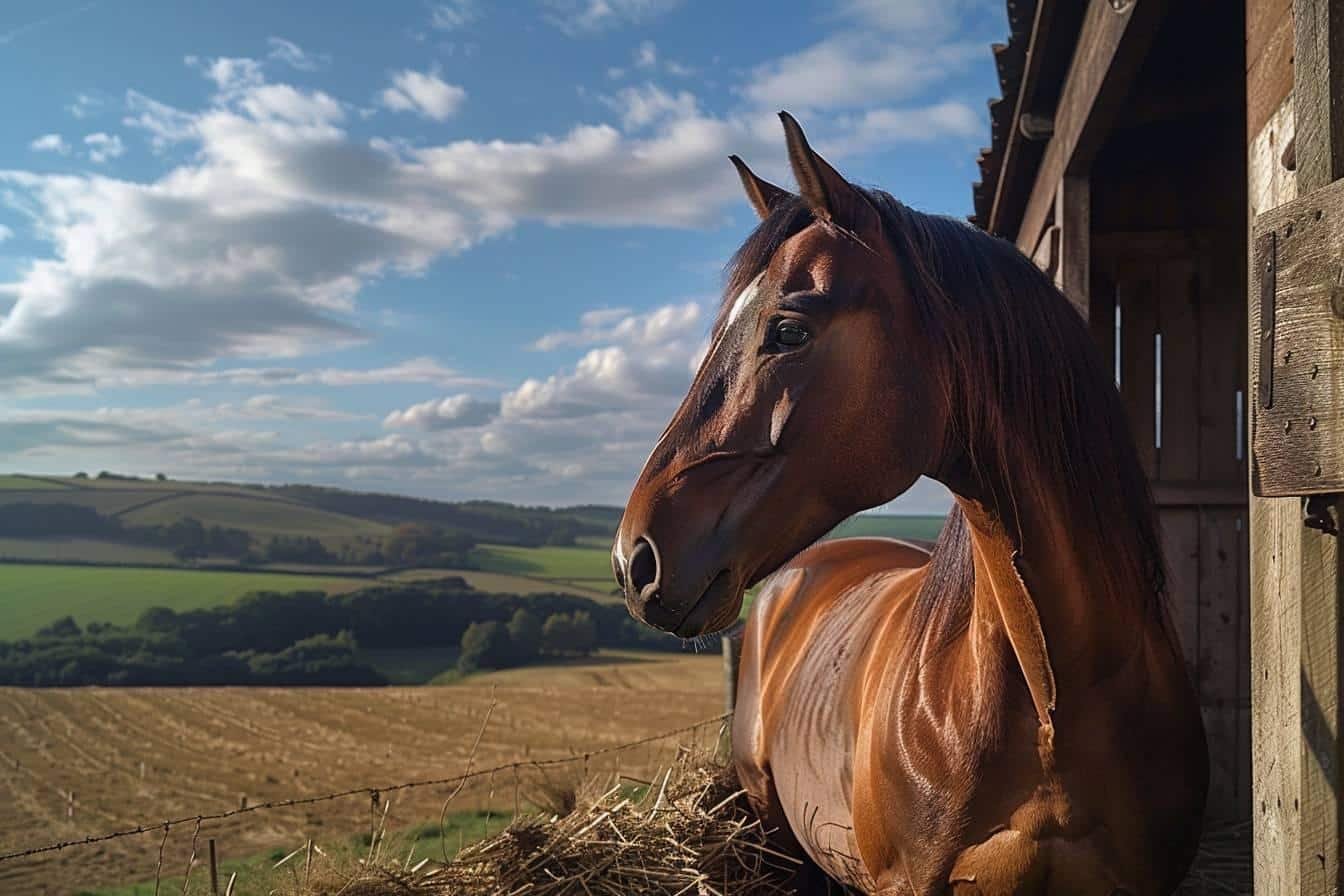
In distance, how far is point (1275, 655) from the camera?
1.47 m

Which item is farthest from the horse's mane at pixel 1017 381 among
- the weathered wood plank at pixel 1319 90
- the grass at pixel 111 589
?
the grass at pixel 111 589

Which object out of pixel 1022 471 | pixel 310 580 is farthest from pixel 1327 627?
pixel 310 580

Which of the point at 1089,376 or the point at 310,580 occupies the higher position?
the point at 1089,376

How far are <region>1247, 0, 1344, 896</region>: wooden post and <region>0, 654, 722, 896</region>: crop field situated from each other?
6.81m

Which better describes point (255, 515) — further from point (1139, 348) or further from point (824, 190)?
point (824, 190)

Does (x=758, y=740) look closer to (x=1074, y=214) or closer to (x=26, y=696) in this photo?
(x=1074, y=214)

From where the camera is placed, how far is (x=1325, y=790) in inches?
52.4

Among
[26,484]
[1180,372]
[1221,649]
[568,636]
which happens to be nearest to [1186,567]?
[1221,649]

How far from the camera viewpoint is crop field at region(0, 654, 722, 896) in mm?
11320

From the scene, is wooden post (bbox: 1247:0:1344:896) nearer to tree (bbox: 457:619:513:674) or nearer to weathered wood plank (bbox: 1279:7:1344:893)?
weathered wood plank (bbox: 1279:7:1344:893)

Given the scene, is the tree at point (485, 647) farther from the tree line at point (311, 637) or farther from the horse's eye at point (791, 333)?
the horse's eye at point (791, 333)

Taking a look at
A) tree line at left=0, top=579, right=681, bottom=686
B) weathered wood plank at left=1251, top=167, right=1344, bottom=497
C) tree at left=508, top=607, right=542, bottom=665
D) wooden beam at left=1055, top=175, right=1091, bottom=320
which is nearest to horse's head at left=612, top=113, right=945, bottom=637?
weathered wood plank at left=1251, top=167, right=1344, bottom=497

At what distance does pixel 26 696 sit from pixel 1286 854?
25050 mm

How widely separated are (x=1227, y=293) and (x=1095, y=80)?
1503 millimetres
